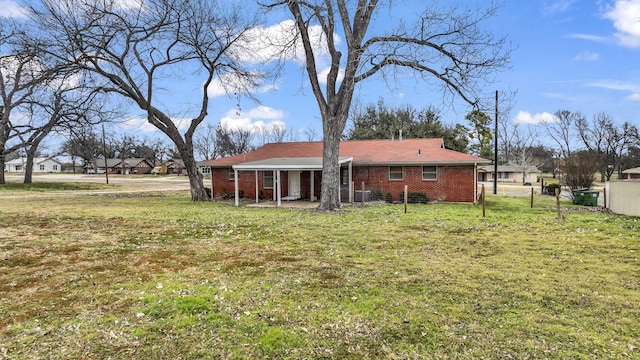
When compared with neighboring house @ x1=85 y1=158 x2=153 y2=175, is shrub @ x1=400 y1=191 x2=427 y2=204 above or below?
below

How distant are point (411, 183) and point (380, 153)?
9.08 feet

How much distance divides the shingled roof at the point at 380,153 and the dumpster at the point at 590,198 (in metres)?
5.00

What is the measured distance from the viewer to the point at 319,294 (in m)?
5.06

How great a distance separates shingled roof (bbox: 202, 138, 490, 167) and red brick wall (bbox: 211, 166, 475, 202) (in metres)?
0.54

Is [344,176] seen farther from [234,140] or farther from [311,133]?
[234,140]

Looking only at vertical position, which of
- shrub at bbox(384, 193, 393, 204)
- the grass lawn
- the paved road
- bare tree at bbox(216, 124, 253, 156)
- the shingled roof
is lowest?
the grass lawn

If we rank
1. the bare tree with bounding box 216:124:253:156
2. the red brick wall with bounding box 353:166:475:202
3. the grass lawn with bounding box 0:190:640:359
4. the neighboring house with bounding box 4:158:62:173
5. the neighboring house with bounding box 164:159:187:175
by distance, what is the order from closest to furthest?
1. the grass lawn with bounding box 0:190:640:359
2. the red brick wall with bounding box 353:166:475:202
3. the bare tree with bounding box 216:124:253:156
4. the neighboring house with bounding box 164:159:187:175
5. the neighboring house with bounding box 4:158:62:173

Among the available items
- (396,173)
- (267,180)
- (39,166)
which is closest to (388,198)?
(396,173)

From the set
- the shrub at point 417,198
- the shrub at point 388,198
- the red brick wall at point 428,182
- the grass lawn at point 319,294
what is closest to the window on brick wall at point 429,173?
the red brick wall at point 428,182

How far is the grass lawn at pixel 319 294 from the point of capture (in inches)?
142

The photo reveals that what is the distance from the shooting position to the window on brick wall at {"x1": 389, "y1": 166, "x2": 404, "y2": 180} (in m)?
19.7

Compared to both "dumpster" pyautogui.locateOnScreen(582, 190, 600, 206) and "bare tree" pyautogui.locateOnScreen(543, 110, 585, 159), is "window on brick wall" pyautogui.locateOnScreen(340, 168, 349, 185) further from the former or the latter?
"bare tree" pyautogui.locateOnScreen(543, 110, 585, 159)

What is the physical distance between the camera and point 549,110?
5728 cm

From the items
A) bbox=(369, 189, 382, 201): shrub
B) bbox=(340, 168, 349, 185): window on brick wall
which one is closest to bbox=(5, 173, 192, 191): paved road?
bbox=(340, 168, 349, 185): window on brick wall
